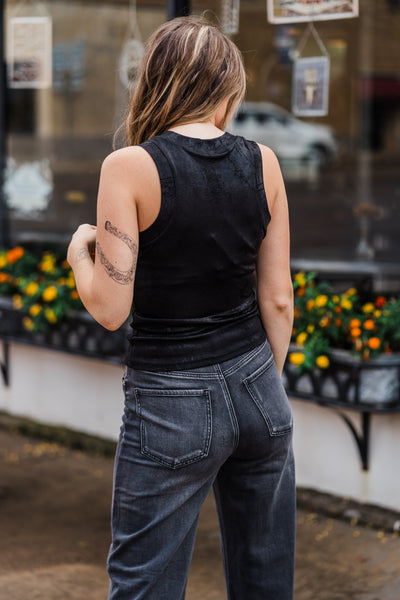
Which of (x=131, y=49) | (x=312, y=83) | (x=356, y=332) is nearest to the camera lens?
(x=356, y=332)

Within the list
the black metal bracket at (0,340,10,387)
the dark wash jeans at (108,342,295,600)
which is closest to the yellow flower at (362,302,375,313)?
the dark wash jeans at (108,342,295,600)

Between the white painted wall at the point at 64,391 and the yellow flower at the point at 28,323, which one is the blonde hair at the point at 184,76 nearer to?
the white painted wall at the point at 64,391

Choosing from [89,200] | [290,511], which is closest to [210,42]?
[290,511]

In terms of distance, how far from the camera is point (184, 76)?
6.30ft

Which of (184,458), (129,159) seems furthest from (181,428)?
(129,159)

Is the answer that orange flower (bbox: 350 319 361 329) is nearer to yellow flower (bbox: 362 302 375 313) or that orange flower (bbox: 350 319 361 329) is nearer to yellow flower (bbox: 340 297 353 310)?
yellow flower (bbox: 340 297 353 310)

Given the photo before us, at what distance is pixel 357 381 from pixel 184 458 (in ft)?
6.46

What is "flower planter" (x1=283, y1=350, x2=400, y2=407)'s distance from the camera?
12.4 feet

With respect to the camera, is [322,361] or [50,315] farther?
[50,315]

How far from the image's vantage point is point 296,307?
4.33m

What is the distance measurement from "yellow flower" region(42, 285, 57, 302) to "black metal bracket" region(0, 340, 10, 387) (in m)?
0.61

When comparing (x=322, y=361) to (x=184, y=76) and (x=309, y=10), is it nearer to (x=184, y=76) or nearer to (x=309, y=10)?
(x=309, y=10)

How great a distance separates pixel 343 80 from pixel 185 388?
448cm

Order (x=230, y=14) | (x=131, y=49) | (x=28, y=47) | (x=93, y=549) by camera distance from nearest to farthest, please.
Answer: (x=93, y=549) < (x=230, y=14) < (x=131, y=49) < (x=28, y=47)
